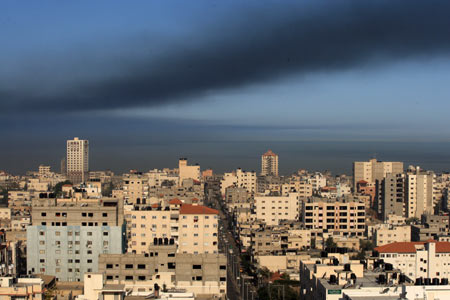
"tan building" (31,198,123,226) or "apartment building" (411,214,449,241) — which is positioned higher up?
"tan building" (31,198,123,226)

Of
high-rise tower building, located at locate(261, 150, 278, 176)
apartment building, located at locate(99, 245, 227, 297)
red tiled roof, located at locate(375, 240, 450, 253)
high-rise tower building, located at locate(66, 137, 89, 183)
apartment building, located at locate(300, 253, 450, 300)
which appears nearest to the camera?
apartment building, located at locate(300, 253, 450, 300)

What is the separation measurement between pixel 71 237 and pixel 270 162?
7484cm

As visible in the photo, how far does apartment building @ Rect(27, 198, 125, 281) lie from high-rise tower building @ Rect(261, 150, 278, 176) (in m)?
73.6

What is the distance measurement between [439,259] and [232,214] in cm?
2265

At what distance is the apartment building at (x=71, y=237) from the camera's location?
2400cm

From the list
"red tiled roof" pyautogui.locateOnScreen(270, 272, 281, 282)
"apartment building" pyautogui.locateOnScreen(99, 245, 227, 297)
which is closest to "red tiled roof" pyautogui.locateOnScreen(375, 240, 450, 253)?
"red tiled roof" pyautogui.locateOnScreen(270, 272, 281, 282)

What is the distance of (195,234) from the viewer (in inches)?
1057

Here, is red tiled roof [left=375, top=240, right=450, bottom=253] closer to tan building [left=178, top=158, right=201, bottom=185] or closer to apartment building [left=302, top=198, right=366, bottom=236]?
apartment building [left=302, top=198, right=366, bottom=236]

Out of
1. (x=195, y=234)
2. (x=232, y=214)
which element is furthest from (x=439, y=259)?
(x=232, y=214)

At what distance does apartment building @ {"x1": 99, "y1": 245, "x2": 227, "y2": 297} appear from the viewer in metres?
18.9

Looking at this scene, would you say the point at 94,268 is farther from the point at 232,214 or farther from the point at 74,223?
the point at 232,214

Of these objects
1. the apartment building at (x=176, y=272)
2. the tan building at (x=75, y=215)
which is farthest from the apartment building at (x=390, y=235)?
the apartment building at (x=176, y=272)

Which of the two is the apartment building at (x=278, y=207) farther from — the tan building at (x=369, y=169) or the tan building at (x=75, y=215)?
the tan building at (x=369, y=169)

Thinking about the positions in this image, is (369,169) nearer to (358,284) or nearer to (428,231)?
(428,231)
